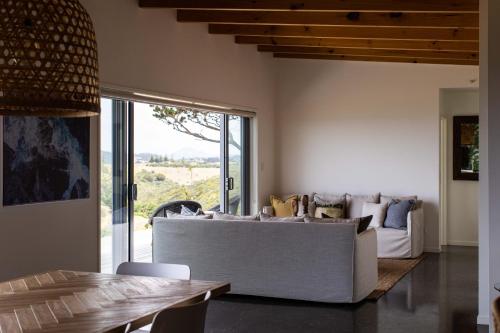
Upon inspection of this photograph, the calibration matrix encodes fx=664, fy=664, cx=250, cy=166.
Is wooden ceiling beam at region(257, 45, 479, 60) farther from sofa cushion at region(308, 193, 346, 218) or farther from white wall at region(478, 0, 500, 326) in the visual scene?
white wall at region(478, 0, 500, 326)

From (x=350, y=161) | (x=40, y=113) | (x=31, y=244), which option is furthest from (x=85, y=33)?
(x=350, y=161)

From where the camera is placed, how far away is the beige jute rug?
6.68 metres

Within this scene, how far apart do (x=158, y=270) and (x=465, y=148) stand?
24.7 ft

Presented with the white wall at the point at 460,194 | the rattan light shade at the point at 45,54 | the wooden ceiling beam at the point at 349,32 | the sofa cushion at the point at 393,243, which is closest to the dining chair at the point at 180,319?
the rattan light shade at the point at 45,54

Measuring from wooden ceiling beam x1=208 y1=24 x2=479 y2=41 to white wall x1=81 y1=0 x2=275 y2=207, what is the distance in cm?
35

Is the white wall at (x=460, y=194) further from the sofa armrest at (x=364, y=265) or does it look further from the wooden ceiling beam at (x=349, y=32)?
the sofa armrest at (x=364, y=265)

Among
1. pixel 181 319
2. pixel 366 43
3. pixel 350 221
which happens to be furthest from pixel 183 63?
pixel 181 319

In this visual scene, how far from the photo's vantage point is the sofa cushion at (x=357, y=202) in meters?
9.46

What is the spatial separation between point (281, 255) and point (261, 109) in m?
3.88

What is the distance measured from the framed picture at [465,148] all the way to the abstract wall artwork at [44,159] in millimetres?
6286

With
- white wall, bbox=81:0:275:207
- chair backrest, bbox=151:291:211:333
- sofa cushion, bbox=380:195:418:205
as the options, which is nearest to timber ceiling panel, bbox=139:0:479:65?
white wall, bbox=81:0:275:207

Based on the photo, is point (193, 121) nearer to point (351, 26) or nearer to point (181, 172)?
point (181, 172)

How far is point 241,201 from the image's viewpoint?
9.45 m

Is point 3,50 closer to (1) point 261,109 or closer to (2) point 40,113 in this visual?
(2) point 40,113
